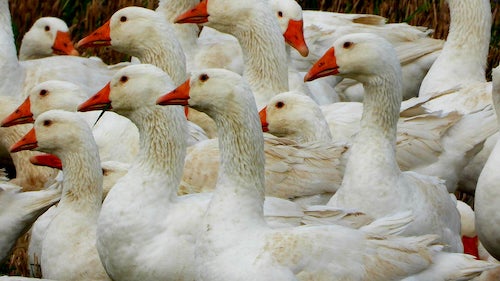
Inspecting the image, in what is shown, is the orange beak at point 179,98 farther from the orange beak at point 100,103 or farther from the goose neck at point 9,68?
the goose neck at point 9,68

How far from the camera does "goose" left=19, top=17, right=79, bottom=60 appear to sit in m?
13.2

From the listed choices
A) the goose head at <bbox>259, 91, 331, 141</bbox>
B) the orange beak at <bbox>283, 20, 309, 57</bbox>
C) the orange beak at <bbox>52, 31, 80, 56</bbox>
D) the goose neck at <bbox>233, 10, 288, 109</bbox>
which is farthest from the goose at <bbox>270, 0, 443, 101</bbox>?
the goose head at <bbox>259, 91, 331, 141</bbox>

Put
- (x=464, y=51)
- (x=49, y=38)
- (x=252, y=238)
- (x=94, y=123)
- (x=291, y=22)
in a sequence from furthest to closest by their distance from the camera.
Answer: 1. (x=49, y=38)
2. (x=464, y=51)
3. (x=291, y=22)
4. (x=94, y=123)
5. (x=252, y=238)

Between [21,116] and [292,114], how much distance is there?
1.77 meters

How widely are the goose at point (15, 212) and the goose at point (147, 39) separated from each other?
4.46 ft

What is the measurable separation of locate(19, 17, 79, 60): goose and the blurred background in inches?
36.1

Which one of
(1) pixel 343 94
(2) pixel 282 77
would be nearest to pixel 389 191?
(2) pixel 282 77

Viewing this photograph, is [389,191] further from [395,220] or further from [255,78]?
[255,78]

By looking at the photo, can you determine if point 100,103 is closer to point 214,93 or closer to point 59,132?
point 59,132

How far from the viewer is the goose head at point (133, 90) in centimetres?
901

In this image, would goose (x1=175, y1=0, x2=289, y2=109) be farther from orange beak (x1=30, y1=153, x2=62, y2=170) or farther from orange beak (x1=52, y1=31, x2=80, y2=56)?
orange beak (x1=52, y1=31, x2=80, y2=56)

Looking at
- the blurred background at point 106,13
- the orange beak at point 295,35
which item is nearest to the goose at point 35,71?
the orange beak at point 295,35

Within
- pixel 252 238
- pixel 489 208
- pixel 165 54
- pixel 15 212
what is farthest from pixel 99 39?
pixel 252 238

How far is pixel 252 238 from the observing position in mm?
7844
